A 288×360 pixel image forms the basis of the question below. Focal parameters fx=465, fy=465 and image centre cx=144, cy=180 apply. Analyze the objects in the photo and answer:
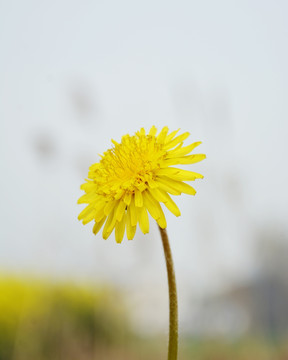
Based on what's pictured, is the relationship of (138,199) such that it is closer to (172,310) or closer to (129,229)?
(129,229)

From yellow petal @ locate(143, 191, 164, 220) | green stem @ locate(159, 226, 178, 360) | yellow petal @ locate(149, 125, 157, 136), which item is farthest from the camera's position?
yellow petal @ locate(149, 125, 157, 136)

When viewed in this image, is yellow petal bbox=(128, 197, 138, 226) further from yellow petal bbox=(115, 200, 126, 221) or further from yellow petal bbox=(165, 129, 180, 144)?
yellow petal bbox=(165, 129, 180, 144)

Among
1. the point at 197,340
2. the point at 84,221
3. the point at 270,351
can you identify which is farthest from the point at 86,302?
the point at 84,221

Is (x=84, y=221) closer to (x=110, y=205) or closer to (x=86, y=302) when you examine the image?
(x=110, y=205)

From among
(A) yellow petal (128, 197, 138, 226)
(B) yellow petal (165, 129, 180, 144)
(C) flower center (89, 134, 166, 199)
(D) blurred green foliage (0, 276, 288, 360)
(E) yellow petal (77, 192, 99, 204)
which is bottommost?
(D) blurred green foliage (0, 276, 288, 360)

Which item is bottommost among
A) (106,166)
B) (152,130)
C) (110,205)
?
(110,205)

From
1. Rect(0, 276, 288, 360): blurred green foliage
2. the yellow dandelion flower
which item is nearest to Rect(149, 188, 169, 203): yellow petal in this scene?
the yellow dandelion flower

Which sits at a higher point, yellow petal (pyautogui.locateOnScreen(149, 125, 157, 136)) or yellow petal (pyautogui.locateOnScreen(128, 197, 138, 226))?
yellow petal (pyautogui.locateOnScreen(149, 125, 157, 136))

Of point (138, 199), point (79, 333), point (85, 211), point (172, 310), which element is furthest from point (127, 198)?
point (79, 333)
